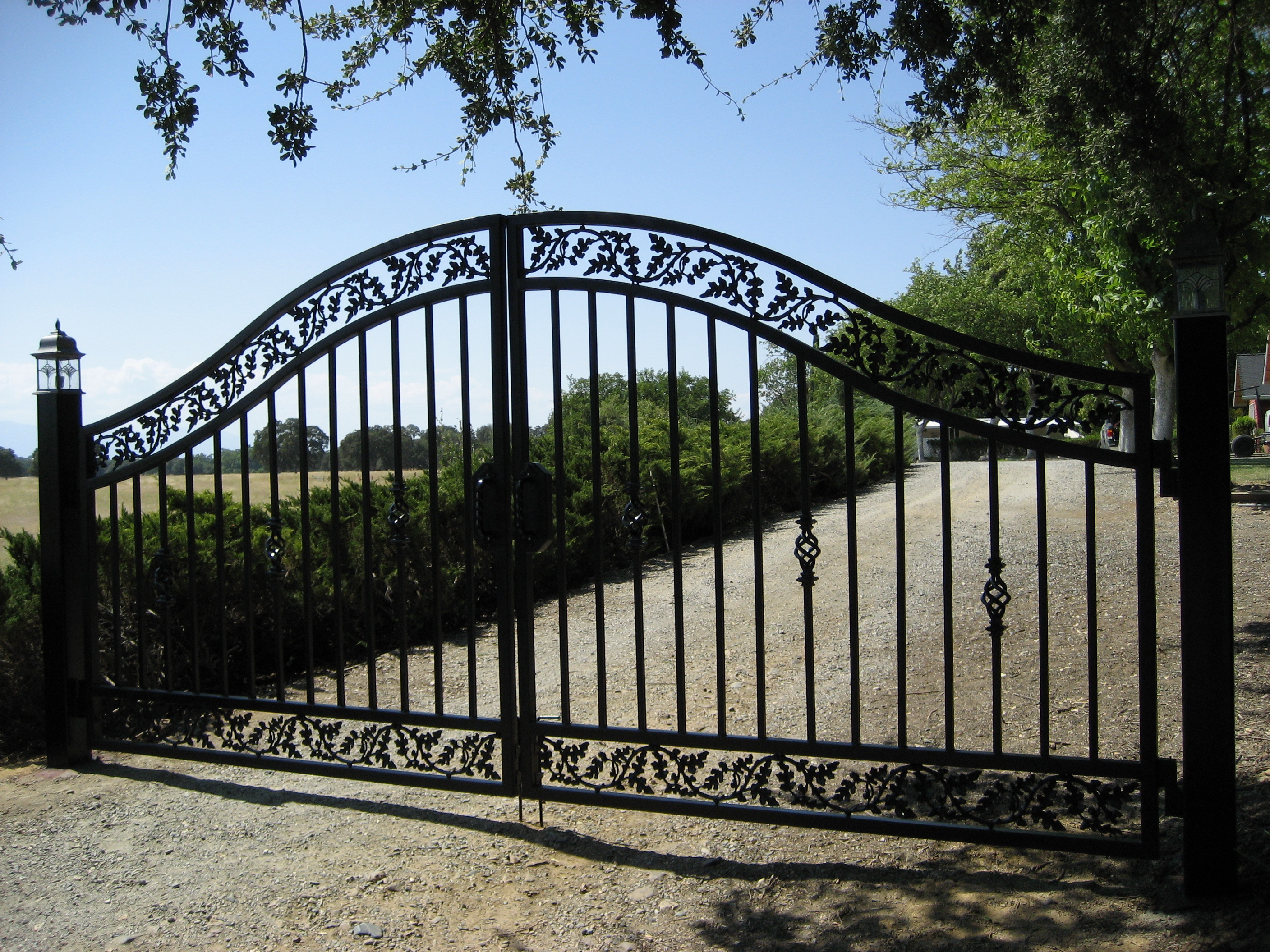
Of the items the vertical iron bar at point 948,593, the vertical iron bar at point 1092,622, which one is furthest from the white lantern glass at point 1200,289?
the vertical iron bar at point 948,593

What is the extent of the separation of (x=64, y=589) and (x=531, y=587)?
283cm

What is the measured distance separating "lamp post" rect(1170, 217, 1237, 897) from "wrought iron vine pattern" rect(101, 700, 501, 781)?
2758 millimetres

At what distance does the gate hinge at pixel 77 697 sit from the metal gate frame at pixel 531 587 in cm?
1

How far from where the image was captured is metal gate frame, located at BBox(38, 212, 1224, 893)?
3543mm

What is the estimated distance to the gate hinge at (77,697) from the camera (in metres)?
5.22

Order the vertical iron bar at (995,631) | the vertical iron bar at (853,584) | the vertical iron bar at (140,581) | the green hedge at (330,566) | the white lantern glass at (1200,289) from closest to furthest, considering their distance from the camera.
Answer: the white lantern glass at (1200,289)
the vertical iron bar at (995,631)
the vertical iron bar at (853,584)
the vertical iron bar at (140,581)
the green hedge at (330,566)

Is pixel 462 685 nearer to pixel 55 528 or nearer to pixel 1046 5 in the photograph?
pixel 55 528

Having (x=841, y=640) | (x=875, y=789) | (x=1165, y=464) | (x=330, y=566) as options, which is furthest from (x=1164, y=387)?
(x=330, y=566)

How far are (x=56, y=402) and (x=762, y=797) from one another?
430 centimetres

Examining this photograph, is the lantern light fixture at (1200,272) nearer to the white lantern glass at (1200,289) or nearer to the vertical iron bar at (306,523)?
the white lantern glass at (1200,289)

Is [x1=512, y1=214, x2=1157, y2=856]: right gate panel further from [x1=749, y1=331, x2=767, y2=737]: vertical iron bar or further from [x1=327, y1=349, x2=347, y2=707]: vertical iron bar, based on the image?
[x1=327, y1=349, x2=347, y2=707]: vertical iron bar

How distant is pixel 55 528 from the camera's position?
17.1ft

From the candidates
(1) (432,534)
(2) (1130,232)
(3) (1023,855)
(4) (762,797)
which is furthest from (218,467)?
(2) (1130,232)

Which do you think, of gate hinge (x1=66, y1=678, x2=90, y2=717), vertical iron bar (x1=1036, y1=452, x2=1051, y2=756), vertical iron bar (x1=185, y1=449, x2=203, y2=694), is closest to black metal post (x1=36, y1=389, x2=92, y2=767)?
gate hinge (x1=66, y1=678, x2=90, y2=717)
